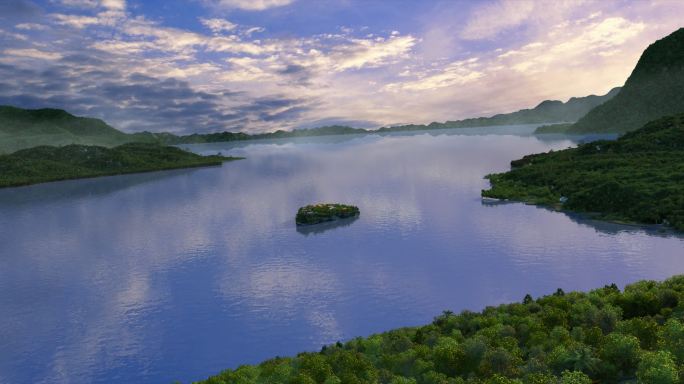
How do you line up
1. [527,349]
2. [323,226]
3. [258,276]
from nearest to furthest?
[527,349]
[258,276]
[323,226]

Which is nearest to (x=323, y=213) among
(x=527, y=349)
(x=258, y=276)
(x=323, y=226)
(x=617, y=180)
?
(x=323, y=226)

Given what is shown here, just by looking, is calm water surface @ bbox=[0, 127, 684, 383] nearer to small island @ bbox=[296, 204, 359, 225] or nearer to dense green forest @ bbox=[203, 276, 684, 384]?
small island @ bbox=[296, 204, 359, 225]

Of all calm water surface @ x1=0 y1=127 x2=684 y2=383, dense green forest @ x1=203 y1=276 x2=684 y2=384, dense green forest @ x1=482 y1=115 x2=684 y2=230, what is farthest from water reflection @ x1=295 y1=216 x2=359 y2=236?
dense green forest @ x1=203 y1=276 x2=684 y2=384

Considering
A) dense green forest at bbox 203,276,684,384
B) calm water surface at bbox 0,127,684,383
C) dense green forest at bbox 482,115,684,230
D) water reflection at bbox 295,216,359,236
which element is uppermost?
dense green forest at bbox 482,115,684,230

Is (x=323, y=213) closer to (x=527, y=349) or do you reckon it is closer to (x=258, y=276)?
(x=258, y=276)

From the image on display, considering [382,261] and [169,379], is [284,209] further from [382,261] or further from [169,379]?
[169,379]

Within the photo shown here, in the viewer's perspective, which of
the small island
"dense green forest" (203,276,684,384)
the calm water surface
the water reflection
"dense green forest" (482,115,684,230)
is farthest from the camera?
the small island

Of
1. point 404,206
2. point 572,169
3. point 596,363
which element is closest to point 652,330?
point 596,363
